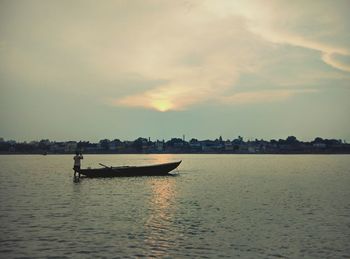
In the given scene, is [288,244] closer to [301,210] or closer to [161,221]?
[161,221]

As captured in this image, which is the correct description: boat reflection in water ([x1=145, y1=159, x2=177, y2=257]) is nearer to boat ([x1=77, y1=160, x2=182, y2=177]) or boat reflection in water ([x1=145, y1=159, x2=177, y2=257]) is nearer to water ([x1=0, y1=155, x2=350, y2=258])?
water ([x1=0, y1=155, x2=350, y2=258])

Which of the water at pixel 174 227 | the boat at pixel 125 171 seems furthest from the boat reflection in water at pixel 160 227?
the boat at pixel 125 171

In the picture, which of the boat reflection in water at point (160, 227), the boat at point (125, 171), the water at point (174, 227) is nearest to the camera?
the water at point (174, 227)

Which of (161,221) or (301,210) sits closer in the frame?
(161,221)

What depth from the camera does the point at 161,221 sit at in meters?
27.7

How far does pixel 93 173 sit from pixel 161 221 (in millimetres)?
40315

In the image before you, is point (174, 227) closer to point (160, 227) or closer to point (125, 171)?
point (160, 227)

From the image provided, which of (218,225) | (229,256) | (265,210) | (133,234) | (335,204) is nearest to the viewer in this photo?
(229,256)

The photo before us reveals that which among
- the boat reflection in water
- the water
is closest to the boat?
the water

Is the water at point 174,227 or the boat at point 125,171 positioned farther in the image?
the boat at point 125,171

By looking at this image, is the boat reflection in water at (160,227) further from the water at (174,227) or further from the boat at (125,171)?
the boat at (125,171)

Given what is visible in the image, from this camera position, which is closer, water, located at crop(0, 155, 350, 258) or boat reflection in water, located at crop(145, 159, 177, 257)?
water, located at crop(0, 155, 350, 258)

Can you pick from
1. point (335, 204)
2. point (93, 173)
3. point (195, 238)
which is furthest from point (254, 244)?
point (93, 173)

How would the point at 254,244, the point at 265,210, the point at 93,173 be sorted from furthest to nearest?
1. the point at 93,173
2. the point at 265,210
3. the point at 254,244
